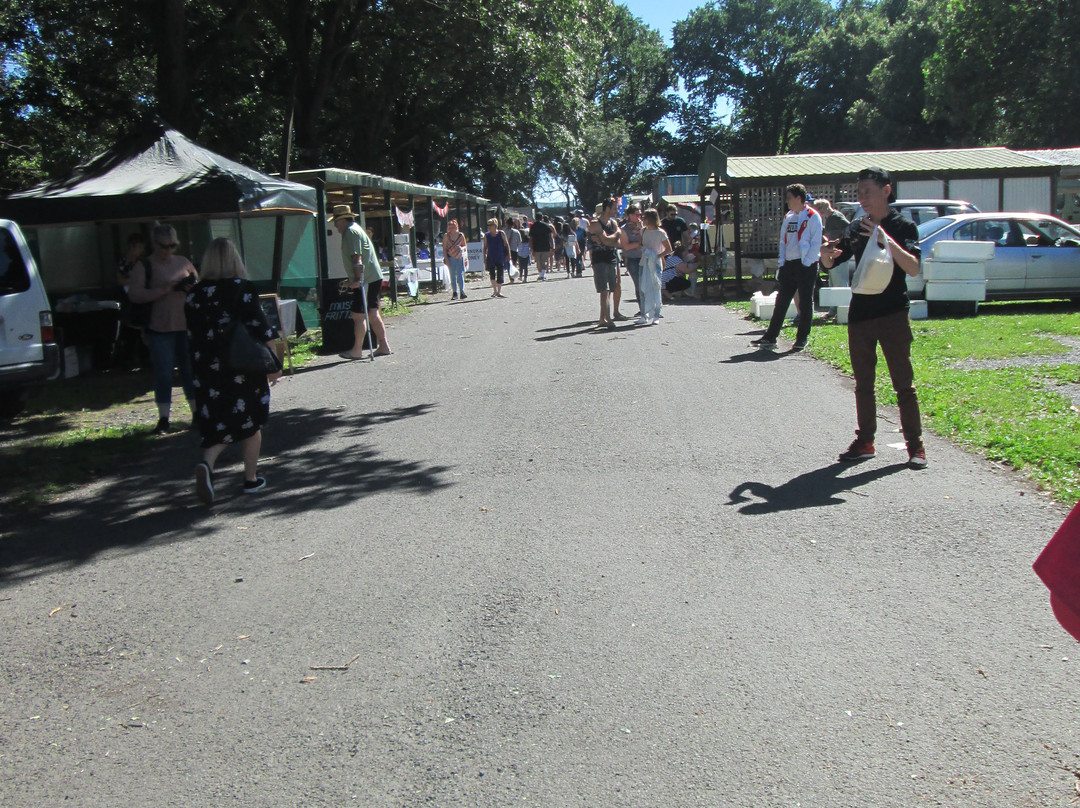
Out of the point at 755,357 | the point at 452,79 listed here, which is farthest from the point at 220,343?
the point at 452,79

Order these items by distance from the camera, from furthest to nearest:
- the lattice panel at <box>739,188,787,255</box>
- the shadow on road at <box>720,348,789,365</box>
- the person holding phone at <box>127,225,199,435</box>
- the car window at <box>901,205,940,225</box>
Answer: the lattice panel at <box>739,188,787,255</box>
the car window at <box>901,205,940,225</box>
the shadow on road at <box>720,348,789,365</box>
the person holding phone at <box>127,225,199,435</box>

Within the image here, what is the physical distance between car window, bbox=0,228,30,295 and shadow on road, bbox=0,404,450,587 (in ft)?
8.19

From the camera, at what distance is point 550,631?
4324 mm

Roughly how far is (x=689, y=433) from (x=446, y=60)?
18168 millimetres

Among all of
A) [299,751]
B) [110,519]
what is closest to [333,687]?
[299,751]

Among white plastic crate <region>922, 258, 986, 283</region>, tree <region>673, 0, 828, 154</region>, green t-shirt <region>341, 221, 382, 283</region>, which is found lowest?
white plastic crate <region>922, 258, 986, 283</region>

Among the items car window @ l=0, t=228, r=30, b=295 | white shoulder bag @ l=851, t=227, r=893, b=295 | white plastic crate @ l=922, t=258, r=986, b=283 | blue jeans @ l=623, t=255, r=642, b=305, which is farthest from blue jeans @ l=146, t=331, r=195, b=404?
white plastic crate @ l=922, t=258, r=986, b=283

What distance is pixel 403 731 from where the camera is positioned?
3521 mm

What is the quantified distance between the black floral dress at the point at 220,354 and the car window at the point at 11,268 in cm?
409

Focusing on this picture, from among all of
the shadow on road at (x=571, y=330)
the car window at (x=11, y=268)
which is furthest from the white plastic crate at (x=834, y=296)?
the car window at (x=11, y=268)

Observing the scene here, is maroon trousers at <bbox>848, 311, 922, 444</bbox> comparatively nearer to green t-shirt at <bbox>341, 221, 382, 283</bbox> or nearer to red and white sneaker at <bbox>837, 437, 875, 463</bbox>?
red and white sneaker at <bbox>837, 437, 875, 463</bbox>

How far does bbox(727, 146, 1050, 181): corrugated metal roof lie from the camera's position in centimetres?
2034

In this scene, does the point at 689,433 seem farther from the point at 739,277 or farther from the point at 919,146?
the point at 919,146

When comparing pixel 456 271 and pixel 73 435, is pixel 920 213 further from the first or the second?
pixel 73 435
